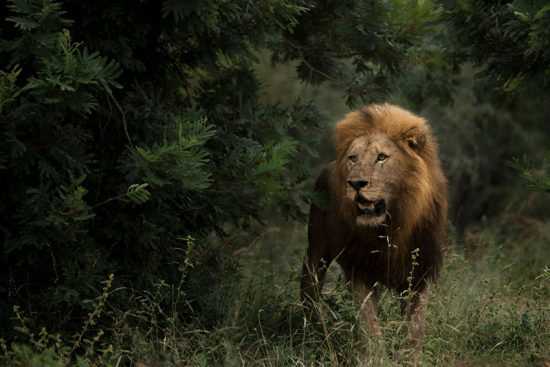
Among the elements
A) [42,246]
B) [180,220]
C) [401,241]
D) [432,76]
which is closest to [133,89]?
[180,220]

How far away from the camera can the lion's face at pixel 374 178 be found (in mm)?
4391

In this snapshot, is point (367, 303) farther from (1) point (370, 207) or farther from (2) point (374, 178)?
(2) point (374, 178)

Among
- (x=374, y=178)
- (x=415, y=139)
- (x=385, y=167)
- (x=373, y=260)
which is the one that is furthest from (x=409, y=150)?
(x=373, y=260)

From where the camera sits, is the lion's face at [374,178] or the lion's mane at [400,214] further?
the lion's mane at [400,214]

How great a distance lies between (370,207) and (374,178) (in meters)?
0.19

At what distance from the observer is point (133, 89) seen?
5.02m

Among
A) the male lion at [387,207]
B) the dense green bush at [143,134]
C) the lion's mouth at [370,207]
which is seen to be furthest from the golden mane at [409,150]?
the dense green bush at [143,134]

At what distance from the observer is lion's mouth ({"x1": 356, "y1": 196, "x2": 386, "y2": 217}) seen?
4445 mm

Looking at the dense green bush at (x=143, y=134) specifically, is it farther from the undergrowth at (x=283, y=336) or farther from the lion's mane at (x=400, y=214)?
the lion's mane at (x=400, y=214)

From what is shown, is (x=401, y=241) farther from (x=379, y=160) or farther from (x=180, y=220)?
(x=180, y=220)

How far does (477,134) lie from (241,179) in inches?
340

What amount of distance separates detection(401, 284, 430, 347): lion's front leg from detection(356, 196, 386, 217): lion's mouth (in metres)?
0.62

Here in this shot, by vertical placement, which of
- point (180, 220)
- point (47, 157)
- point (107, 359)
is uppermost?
point (47, 157)

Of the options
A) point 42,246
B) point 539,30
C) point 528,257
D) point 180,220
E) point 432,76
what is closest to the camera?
point 42,246
